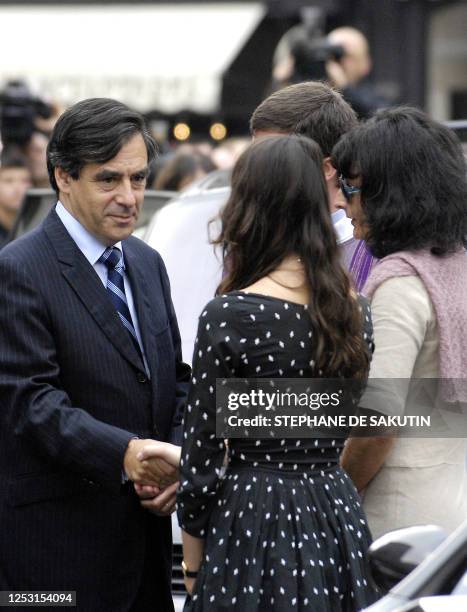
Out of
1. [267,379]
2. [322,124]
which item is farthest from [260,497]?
→ [322,124]

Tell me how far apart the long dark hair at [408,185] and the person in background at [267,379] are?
1.32ft

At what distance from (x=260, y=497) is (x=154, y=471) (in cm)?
51

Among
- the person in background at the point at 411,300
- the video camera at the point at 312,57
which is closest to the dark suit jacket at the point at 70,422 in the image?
the person in background at the point at 411,300

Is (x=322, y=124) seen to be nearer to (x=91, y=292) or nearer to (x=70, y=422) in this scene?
(x=91, y=292)

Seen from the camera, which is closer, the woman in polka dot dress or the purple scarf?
the woman in polka dot dress

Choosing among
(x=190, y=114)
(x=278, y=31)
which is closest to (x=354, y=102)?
(x=190, y=114)

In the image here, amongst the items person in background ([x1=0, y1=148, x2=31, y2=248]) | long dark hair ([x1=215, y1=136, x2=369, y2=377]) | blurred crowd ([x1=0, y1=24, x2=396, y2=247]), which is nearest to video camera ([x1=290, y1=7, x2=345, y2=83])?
blurred crowd ([x1=0, y1=24, x2=396, y2=247])

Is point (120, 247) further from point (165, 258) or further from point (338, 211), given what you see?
point (165, 258)

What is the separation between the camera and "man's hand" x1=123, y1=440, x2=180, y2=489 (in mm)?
3771

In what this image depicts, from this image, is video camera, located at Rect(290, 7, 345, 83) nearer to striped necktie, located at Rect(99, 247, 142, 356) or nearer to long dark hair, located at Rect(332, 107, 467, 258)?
striped necktie, located at Rect(99, 247, 142, 356)

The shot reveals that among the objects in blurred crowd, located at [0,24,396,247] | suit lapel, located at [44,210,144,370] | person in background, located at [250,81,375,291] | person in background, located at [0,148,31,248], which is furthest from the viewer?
blurred crowd, located at [0,24,396,247]

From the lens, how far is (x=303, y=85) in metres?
4.47

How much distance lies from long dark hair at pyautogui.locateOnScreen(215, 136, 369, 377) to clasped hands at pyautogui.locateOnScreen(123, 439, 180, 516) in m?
0.52

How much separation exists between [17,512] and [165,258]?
214cm
